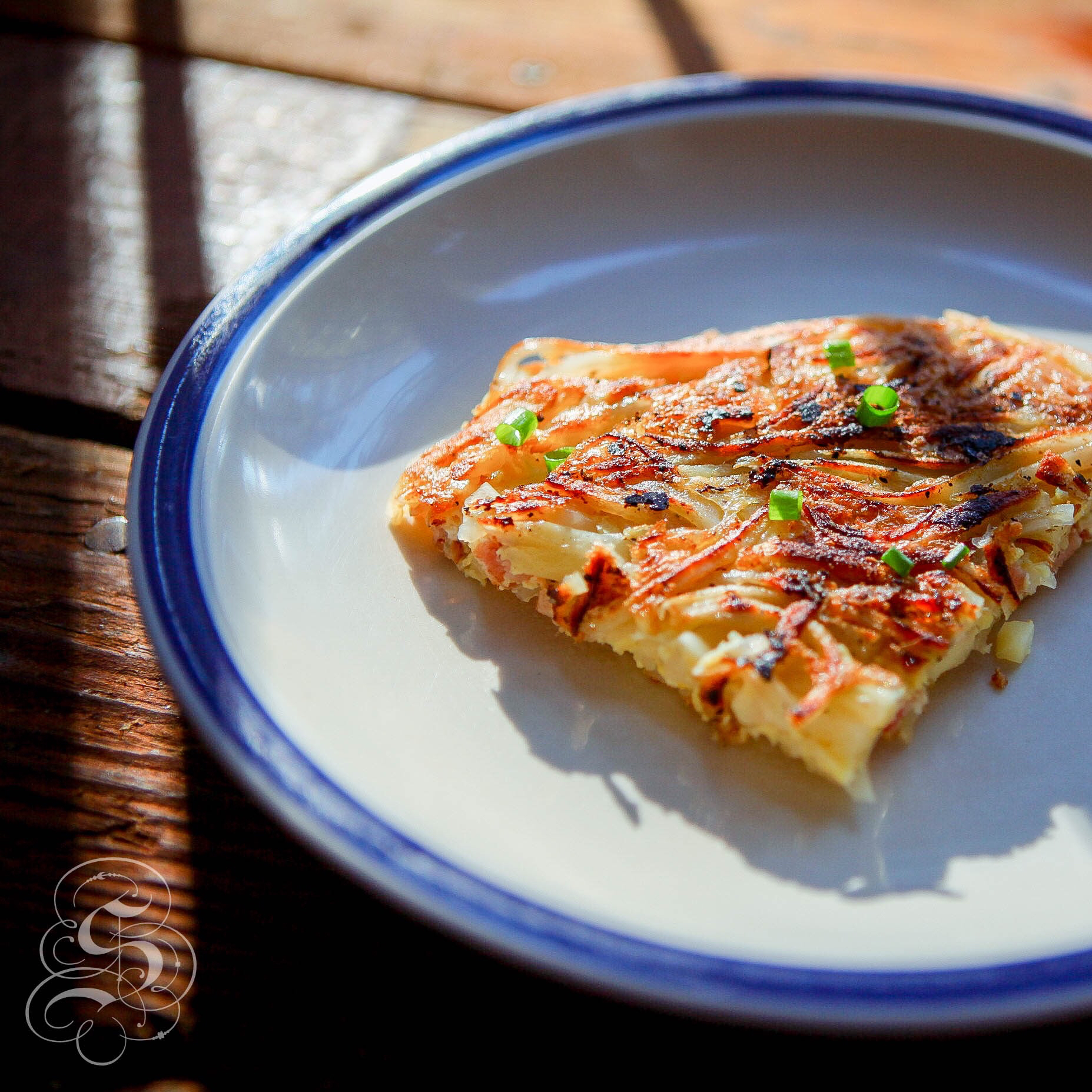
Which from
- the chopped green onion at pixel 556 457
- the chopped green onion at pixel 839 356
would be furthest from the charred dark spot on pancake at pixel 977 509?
the chopped green onion at pixel 556 457

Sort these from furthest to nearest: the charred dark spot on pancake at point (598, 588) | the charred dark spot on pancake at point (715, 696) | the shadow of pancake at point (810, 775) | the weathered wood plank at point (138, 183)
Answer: the weathered wood plank at point (138, 183) < the charred dark spot on pancake at point (598, 588) < the charred dark spot on pancake at point (715, 696) < the shadow of pancake at point (810, 775)

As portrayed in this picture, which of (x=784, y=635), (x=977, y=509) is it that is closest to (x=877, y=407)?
(x=977, y=509)

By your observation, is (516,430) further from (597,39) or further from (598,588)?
(597,39)

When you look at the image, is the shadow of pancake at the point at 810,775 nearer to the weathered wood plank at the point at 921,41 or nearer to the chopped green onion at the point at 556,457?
the chopped green onion at the point at 556,457

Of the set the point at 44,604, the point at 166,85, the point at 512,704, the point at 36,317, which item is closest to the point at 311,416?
the point at 44,604
